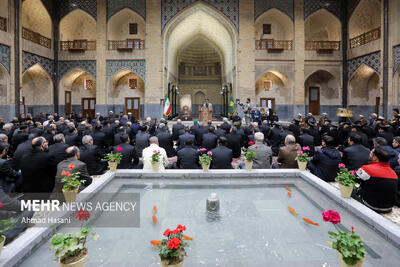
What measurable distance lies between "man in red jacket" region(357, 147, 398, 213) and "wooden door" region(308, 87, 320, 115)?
51.0 feet

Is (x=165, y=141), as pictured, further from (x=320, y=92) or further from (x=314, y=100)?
(x=320, y=92)

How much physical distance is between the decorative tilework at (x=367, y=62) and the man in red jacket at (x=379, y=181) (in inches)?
506

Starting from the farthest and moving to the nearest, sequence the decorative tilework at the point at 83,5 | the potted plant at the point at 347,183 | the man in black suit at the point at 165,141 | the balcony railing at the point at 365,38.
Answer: the decorative tilework at the point at 83,5 < the balcony railing at the point at 365,38 < the man in black suit at the point at 165,141 < the potted plant at the point at 347,183

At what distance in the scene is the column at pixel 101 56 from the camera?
15734 millimetres

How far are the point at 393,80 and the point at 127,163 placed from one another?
44.0 feet

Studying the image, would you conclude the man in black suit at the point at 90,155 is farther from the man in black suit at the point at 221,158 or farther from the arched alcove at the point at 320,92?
the arched alcove at the point at 320,92

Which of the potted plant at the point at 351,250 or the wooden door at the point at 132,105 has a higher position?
the wooden door at the point at 132,105

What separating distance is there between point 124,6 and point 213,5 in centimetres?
533

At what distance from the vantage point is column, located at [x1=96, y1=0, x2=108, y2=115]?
619 inches

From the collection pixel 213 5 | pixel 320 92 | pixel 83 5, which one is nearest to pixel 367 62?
pixel 320 92

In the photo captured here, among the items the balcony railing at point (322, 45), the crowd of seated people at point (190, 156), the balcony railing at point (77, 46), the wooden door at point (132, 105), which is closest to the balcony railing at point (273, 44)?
the balcony railing at point (322, 45)

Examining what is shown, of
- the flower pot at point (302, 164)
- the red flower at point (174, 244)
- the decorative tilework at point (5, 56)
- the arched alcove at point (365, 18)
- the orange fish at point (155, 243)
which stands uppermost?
the arched alcove at point (365, 18)

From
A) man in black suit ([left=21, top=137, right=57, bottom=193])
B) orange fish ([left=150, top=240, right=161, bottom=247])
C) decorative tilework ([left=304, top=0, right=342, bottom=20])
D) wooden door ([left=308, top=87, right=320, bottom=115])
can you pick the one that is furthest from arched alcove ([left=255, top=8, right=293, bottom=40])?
orange fish ([left=150, top=240, right=161, bottom=247])

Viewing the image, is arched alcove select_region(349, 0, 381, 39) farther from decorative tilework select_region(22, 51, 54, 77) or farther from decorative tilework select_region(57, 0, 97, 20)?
decorative tilework select_region(22, 51, 54, 77)
